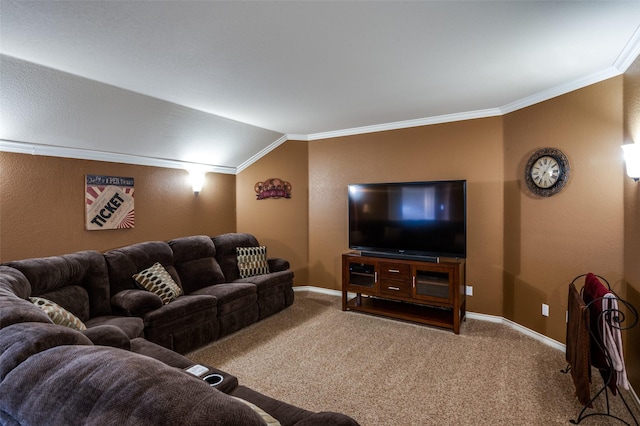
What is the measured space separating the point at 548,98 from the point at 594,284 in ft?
6.42

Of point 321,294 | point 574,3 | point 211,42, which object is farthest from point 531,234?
point 211,42

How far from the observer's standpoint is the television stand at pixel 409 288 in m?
3.81

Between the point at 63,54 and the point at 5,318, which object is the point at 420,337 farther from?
the point at 63,54

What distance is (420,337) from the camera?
3668 millimetres

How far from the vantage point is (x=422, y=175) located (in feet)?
14.7

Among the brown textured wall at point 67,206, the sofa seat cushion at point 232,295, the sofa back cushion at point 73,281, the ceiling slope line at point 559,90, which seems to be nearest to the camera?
the sofa back cushion at point 73,281

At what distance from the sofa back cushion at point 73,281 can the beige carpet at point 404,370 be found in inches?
39.0

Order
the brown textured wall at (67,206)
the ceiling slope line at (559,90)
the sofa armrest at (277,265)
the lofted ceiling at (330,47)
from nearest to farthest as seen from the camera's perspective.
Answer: the lofted ceiling at (330,47)
the ceiling slope line at (559,90)
the brown textured wall at (67,206)
the sofa armrest at (277,265)

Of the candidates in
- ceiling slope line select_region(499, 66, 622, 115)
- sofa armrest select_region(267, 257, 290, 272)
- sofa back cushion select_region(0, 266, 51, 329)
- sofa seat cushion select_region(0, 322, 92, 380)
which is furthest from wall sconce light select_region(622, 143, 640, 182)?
sofa armrest select_region(267, 257, 290, 272)

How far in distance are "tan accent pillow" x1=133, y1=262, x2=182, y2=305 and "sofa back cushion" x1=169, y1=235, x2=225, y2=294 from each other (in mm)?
439

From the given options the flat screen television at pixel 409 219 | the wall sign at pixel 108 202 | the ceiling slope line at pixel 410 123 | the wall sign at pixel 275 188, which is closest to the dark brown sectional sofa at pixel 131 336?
the wall sign at pixel 108 202

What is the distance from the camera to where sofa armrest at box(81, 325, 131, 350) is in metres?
2.12

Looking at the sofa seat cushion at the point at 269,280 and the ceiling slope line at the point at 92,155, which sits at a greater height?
the ceiling slope line at the point at 92,155

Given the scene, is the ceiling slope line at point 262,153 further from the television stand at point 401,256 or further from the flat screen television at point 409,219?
the television stand at point 401,256
